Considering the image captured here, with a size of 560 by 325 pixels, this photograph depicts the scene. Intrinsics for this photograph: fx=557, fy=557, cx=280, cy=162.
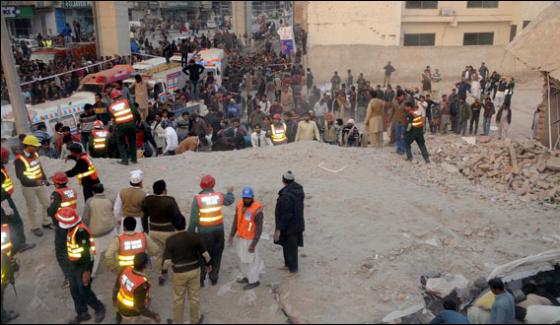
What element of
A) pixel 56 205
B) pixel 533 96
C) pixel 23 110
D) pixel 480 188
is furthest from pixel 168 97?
pixel 533 96

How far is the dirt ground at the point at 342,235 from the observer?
7125mm

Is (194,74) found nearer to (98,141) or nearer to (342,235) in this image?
(98,141)

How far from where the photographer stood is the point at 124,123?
9.80 metres

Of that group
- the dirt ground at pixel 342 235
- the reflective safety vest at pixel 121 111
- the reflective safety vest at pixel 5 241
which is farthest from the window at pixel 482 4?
the reflective safety vest at pixel 5 241

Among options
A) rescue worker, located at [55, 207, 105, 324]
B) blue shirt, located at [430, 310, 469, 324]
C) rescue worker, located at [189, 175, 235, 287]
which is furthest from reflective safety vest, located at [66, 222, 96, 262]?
blue shirt, located at [430, 310, 469, 324]

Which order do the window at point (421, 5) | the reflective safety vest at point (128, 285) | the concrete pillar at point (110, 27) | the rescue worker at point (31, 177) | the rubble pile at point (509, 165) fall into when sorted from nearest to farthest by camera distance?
the reflective safety vest at point (128, 285) < the rescue worker at point (31, 177) < the rubble pile at point (509, 165) < the concrete pillar at point (110, 27) < the window at point (421, 5)

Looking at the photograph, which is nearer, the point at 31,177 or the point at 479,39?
the point at 31,177

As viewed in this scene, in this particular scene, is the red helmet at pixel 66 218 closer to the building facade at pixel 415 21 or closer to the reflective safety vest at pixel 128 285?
the reflective safety vest at pixel 128 285

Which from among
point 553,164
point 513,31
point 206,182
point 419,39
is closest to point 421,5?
point 419,39

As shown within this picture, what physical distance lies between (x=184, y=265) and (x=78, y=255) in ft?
4.08

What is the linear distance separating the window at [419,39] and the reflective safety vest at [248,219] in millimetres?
26947

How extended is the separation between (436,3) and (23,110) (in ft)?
86.2

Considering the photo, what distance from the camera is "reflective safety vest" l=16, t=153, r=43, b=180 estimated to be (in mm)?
7910

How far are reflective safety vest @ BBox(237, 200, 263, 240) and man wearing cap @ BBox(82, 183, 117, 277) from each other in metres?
1.69
